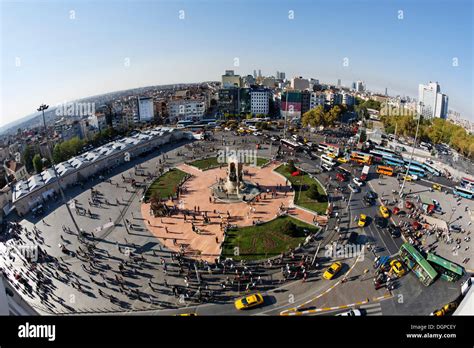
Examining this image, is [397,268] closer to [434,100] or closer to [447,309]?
[447,309]

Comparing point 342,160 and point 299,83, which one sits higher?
A: point 299,83

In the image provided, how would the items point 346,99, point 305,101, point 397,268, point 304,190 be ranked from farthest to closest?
1. point 346,99
2. point 305,101
3. point 304,190
4. point 397,268

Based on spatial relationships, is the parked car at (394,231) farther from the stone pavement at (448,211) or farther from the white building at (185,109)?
the white building at (185,109)

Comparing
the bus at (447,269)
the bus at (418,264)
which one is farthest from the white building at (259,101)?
the bus at (447,269)

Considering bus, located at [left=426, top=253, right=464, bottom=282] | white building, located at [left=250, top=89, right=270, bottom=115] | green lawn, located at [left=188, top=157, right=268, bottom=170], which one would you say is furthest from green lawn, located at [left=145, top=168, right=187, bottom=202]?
white building, located at [left=250, top=89, right=270, bottom=115]

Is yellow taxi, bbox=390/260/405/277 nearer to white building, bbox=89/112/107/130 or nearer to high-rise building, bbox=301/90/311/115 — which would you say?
high-rise building, bbox=301/90/311/115

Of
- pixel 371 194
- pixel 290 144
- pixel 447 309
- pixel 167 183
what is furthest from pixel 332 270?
pixel 290 144
